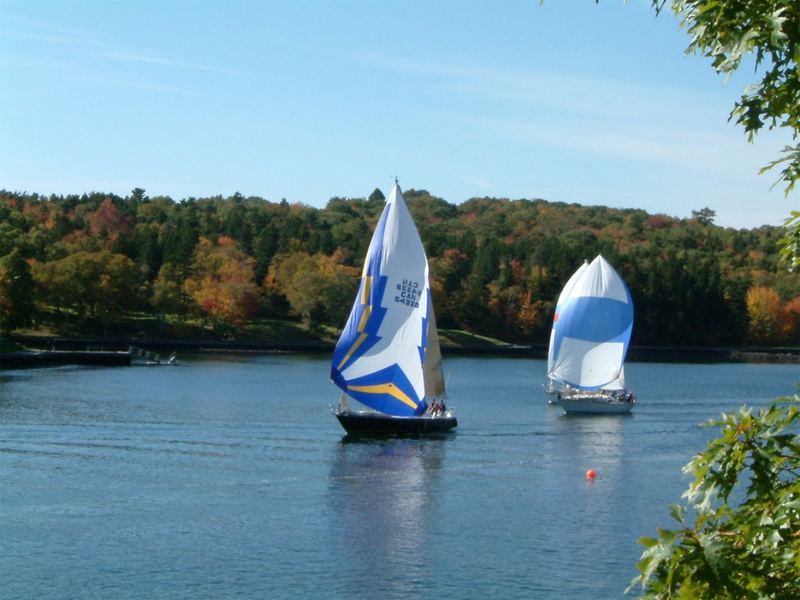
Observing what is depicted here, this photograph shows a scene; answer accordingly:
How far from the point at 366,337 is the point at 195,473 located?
13.0 meters

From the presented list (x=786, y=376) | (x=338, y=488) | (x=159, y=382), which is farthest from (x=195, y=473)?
(x=786, y=376)

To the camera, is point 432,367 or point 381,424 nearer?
point 381,424

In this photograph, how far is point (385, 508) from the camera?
39.8 meters

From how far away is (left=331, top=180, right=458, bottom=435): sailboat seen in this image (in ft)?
182

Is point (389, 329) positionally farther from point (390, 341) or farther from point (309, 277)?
point (309, 277)

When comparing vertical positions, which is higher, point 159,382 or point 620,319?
point 620,319

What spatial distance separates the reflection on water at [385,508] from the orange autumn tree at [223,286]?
298 feet

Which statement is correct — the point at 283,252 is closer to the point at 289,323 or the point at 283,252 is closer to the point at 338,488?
the point at 289,323

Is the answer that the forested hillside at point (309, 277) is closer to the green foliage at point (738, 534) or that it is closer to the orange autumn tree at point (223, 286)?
the orange autumn tree at point (223, 286)

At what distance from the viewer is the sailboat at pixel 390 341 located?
55.5 meters

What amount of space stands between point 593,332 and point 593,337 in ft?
1.02

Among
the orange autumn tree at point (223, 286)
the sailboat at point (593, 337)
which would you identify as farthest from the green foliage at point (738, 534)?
the orange autumn tree at point (223, 286)

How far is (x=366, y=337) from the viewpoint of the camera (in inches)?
2196

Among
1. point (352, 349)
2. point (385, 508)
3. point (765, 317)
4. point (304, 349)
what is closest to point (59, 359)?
point (304, 349)
